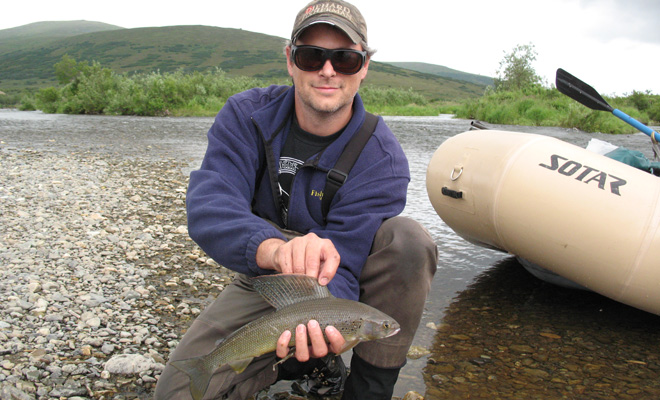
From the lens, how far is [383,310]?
7.41 feet

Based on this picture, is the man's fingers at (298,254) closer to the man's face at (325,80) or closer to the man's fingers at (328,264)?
the man's fingers at (328,264)

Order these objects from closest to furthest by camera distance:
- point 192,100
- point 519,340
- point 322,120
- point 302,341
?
1. point 302,341
2. point 322,120
3. point 519,340
4. point 192,100

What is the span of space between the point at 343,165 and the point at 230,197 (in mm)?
603

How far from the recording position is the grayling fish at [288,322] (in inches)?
73.0

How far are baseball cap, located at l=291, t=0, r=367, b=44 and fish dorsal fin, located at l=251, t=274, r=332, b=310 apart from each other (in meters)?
1.28

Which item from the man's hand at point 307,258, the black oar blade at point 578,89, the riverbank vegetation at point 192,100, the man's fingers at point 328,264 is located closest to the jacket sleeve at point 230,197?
the man's hand at point 307,258

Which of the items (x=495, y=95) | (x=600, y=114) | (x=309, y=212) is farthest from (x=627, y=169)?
(x=495, y=95)

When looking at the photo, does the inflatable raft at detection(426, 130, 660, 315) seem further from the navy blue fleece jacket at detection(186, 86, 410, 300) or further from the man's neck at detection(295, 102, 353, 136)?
the man's neck at detection(295, 102, 353, 136)

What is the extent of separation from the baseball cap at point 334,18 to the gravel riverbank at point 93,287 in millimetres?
1984

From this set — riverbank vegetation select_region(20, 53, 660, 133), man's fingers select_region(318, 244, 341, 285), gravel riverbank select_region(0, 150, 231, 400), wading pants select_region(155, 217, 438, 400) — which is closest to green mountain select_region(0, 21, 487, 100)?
riverbank vegetation select_region(20, 53, 660, 133)

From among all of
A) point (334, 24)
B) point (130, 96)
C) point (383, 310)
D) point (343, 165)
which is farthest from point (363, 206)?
point (130, 96)

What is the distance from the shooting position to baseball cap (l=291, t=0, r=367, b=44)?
2.40 metres

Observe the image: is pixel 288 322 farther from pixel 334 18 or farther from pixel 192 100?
pixel 192 100

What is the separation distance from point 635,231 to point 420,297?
1.76m
